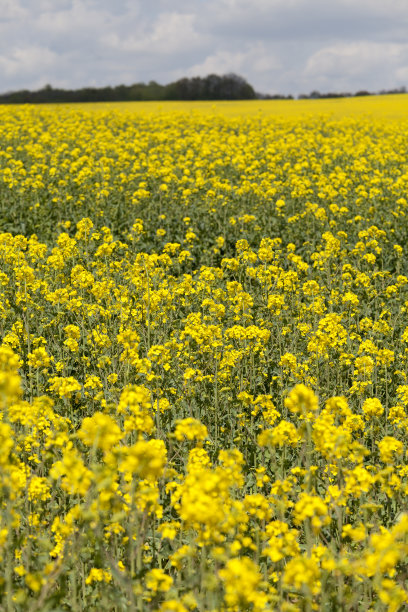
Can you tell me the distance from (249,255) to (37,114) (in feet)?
82.2

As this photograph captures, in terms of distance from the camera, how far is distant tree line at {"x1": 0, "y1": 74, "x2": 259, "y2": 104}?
54688mm

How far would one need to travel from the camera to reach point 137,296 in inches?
368

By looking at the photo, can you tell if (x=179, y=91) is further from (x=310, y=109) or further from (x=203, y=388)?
(x=203, y=388)

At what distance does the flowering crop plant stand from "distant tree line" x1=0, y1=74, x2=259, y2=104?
114 ft

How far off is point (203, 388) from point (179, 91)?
54.7 meters

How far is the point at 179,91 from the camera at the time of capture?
57812mm

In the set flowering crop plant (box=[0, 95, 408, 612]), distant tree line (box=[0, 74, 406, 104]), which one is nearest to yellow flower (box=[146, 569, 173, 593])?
flowering crop plant (box=[0, 95, 408, 612])

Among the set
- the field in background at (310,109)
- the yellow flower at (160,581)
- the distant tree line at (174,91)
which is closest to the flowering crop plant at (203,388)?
the yellow flower at (160,581)

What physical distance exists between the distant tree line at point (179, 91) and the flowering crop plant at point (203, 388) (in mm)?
34831

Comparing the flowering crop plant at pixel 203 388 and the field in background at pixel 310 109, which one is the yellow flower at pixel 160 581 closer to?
the flowering crop plant at pixel 203 388

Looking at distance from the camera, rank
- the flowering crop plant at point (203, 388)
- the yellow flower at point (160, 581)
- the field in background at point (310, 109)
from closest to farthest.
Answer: the yellow flower at point (160, 581)
the flowering crop plant at point (203, 388)
the field in background at point (310, 109)

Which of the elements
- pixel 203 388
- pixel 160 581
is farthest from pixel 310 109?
pixel 160 581

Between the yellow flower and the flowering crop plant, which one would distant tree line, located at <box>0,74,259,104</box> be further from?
the yellow flower

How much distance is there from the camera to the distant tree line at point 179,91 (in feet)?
179
